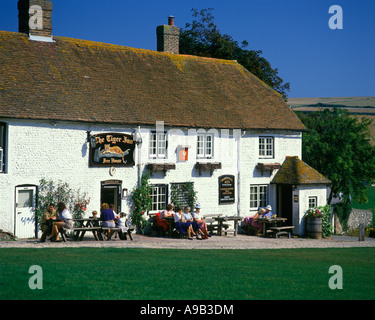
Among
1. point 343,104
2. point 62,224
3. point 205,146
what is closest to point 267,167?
point 205,146

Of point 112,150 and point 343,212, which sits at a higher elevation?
point 112,150

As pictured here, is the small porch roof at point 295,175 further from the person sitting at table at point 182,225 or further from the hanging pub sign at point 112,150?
the hanging pub sign at point 112,150

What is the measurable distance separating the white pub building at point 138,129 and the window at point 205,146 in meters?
0.05

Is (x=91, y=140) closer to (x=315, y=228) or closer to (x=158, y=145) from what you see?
(x=158, y=145)

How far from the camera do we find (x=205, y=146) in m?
26.7

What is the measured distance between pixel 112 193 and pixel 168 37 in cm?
1081

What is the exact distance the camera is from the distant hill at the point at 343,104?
99.1m

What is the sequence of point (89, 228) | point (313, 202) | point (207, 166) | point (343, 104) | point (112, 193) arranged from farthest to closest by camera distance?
point (343, 104) → point (313, 202) → point (207, 166) → point (112, 193) → point (89, 228)

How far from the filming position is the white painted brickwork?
70.0ft

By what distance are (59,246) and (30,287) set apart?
736 centimetres

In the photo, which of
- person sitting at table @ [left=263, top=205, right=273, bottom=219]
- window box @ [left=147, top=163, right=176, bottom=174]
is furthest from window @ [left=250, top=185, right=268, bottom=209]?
window box @ [left=147, top=163, right=176, bottom=174]

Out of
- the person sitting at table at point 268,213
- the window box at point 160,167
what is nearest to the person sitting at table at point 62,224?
the window box at point 160,167
